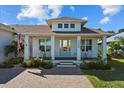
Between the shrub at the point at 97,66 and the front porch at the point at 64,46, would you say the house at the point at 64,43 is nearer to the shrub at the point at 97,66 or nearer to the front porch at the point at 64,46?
the front porch at the point at 64,46

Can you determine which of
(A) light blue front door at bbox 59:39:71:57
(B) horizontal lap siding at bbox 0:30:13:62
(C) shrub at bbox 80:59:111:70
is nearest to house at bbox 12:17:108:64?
(A) light blue front door at bbox 59:39:71:57

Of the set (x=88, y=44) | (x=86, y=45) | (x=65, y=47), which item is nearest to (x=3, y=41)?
(x=65, y=47)

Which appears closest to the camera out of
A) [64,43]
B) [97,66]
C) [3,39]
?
[97,66]

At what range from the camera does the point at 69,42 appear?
27.0 metres

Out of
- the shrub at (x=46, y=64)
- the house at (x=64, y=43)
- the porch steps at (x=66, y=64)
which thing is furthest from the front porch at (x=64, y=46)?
the shrub at (x=46, y=64)

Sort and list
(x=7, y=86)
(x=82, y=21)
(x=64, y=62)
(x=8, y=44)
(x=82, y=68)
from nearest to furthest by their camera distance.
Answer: (x=7, y=86) < (x=82, y=68) < (x=64, y=62) < (x=82, y=21) < (x=8, y=44)

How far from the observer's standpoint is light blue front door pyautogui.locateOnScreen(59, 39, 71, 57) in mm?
26984

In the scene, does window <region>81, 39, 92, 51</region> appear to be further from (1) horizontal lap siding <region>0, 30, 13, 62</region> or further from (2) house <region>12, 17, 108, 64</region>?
(1) horizontal lap siding <region>0, 30, 13, 62</region>

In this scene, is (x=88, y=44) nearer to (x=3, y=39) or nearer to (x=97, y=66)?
(x=97, y=66)

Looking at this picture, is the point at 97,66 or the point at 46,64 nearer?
the point at 97,66

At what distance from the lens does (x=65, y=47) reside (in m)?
27.0
